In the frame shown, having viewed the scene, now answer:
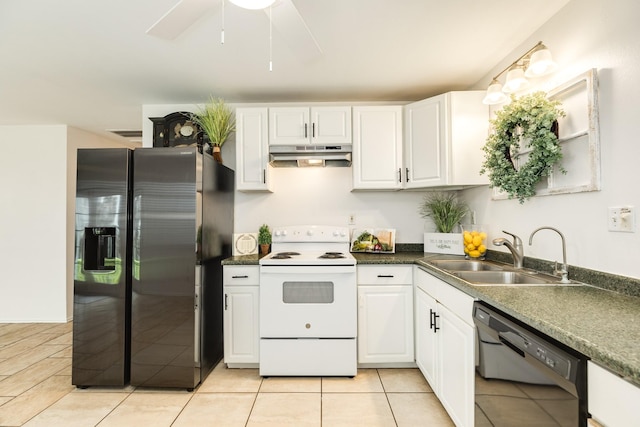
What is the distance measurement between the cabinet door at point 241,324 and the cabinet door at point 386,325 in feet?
2.75

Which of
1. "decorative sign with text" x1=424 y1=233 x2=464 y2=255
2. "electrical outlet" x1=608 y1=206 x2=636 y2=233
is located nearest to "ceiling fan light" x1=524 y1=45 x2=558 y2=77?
"electrical outlet" x1=608 y1=206 x2=636 y2=233

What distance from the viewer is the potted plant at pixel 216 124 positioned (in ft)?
9.35

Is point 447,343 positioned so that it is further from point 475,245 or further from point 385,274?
point 475,245

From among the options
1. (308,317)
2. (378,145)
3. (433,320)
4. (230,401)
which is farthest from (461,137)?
(230,401)

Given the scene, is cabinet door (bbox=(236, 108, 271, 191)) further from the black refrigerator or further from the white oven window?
the white oven window

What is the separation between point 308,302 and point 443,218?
1.50 m

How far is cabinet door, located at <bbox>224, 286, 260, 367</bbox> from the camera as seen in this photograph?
2.51 m

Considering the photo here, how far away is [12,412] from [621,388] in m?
3.10

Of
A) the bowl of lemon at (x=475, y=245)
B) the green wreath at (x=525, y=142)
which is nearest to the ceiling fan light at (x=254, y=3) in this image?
the green wreath at (x=525, y=142)

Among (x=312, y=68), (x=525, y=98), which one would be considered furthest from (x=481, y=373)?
(x=312, y=68)

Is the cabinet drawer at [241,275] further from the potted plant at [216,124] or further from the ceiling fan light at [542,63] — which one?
the ceiling fan light at [542,63]

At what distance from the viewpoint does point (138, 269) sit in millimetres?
2227

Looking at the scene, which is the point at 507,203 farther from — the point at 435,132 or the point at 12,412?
the point at 12,412

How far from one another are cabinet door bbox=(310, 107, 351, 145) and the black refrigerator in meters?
1.06
